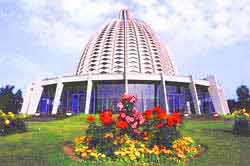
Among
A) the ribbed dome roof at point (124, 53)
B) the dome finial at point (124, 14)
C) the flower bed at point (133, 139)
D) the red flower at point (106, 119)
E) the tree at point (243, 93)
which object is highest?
the dome finial at point (124, 14)

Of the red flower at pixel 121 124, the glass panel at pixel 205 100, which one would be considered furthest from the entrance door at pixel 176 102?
the red flower at pixel 121 124

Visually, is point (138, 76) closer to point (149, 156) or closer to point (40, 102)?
point (40, 102)

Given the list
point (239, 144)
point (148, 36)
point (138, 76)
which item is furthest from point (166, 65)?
point (239, 144)

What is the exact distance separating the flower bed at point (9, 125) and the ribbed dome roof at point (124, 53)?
2648 inches

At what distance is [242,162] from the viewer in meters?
9.89

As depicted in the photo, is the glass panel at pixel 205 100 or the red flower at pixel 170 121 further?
the glass panel at pixel 205 100

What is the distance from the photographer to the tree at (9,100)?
63625 mm

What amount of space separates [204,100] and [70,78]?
111 feet

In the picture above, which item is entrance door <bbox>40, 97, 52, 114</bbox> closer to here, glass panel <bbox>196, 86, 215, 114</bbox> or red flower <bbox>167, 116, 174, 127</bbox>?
glass panel <bbox>196, 86, 215, 114</bbox>

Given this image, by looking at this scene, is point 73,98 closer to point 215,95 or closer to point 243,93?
point 215,95

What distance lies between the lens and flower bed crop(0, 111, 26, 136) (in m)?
17.4

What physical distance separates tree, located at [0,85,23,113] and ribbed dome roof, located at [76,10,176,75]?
82.6 ft

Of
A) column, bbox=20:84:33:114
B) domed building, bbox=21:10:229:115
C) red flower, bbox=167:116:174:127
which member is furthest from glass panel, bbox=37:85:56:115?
red flower, bbox=167:116:174:127

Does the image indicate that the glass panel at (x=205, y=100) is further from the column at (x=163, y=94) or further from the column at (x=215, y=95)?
the column at (x=163, y=94)
